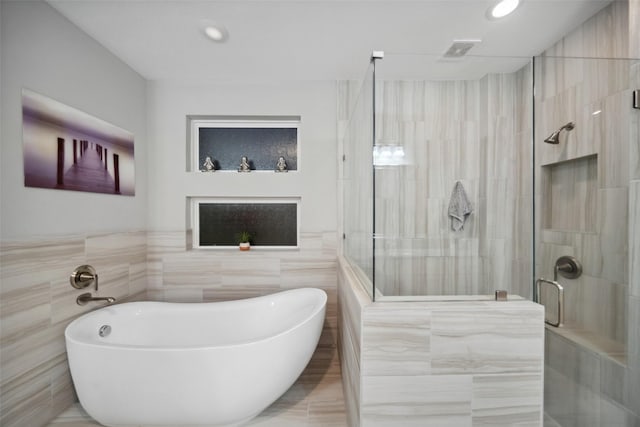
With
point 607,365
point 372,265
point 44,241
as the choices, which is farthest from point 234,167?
point 607,365

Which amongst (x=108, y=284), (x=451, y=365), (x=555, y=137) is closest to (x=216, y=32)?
(x=108, y=284)

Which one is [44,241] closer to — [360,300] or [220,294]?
[220,294]

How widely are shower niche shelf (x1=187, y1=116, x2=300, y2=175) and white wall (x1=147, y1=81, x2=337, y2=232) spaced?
176 millimetres

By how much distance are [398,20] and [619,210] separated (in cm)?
149

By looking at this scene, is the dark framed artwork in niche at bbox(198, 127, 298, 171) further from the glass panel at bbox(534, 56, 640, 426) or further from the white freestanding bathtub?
the glass panel at bbox(534, 56, 640, 426)

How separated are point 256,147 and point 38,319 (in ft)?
6.10

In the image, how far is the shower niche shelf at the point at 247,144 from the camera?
2.69 m

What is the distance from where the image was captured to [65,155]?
175 centimetres

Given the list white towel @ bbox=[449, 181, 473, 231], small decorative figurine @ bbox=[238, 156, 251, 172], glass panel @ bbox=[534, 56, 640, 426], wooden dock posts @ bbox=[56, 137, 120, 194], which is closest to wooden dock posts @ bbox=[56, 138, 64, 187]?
wooden dock posts @ bbox=[56, 137, 120, 194]

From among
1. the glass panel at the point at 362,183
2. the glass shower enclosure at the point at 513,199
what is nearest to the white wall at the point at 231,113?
the glass panel at the point at 362,183

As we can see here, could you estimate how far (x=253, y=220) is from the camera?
8.81 ft

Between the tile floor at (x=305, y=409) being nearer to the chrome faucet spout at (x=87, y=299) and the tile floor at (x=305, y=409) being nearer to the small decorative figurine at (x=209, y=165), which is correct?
the chrome faucet spout at (x=87, y=299)

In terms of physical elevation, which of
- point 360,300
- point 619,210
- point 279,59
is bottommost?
point 360,300

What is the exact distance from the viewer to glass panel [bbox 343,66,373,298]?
1419mm
